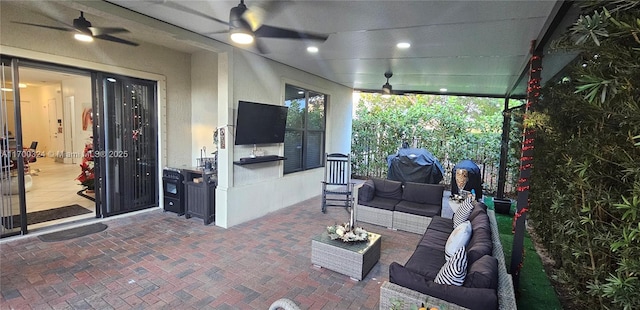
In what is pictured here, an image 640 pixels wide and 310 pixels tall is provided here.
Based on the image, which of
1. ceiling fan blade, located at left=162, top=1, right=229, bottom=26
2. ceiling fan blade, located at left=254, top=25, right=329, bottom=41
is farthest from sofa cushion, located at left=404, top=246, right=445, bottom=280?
ceiling fan blade, located at left=162, top=1, right=229, bottom=26

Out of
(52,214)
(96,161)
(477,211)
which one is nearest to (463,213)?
(477,211)

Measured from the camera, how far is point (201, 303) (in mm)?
2625

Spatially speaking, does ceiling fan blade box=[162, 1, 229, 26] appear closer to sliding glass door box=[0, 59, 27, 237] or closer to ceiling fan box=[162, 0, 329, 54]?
ceiling fan box=[162, 0, 329, 54]

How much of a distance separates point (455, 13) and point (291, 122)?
12.4 feet

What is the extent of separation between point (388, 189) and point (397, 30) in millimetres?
2697

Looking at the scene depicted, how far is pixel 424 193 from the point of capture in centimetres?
481

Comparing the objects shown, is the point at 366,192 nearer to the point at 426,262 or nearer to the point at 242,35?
the point at 426,262

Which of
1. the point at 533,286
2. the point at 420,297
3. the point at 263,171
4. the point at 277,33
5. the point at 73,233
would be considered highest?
the point at 277,33

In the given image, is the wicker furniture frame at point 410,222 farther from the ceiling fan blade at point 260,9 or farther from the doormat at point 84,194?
the doormat at point 84,194

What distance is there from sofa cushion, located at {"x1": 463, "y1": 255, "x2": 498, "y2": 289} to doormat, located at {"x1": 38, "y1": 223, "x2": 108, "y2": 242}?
4.67 metres

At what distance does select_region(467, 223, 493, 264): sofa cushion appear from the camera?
7.41 ft

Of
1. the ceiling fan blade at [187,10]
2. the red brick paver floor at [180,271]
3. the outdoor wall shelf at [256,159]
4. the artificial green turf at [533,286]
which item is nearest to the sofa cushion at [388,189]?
Result: the red brick paver floor at [180,271]

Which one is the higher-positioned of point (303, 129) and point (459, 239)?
point (303, 129)

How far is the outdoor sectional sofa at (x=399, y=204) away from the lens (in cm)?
449
